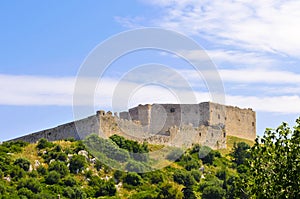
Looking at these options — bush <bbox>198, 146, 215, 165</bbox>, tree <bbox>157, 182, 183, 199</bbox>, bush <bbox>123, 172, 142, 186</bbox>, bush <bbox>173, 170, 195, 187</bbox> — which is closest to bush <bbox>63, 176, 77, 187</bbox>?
bush <bbox>123, 172, 142, 186</bbox>

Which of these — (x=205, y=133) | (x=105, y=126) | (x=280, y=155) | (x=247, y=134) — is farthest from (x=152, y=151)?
(x=280, y=155)

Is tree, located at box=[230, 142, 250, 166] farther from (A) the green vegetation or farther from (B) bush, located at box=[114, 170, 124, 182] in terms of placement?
(B) bush, located at box=[114, 170, 124, 182]

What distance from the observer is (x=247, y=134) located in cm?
7169

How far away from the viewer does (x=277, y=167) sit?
22.1m

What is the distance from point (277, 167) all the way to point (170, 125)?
136ft

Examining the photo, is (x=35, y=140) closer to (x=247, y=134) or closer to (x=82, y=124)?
(x=82, y=124)

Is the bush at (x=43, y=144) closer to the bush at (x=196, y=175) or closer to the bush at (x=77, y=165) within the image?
the bush at (x=77, y=165)

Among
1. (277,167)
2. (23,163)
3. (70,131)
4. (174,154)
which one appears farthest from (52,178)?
(277,167)

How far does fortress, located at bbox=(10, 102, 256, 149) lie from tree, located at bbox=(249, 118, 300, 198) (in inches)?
1265

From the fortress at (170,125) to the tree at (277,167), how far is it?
3214 centimetres

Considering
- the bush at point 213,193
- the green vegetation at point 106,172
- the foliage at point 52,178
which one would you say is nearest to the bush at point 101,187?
the green vegetation at point 106,172

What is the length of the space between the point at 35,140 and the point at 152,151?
10266mm

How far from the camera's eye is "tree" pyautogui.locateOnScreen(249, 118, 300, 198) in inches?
848

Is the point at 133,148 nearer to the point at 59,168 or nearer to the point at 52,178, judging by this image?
the point at 59,168
